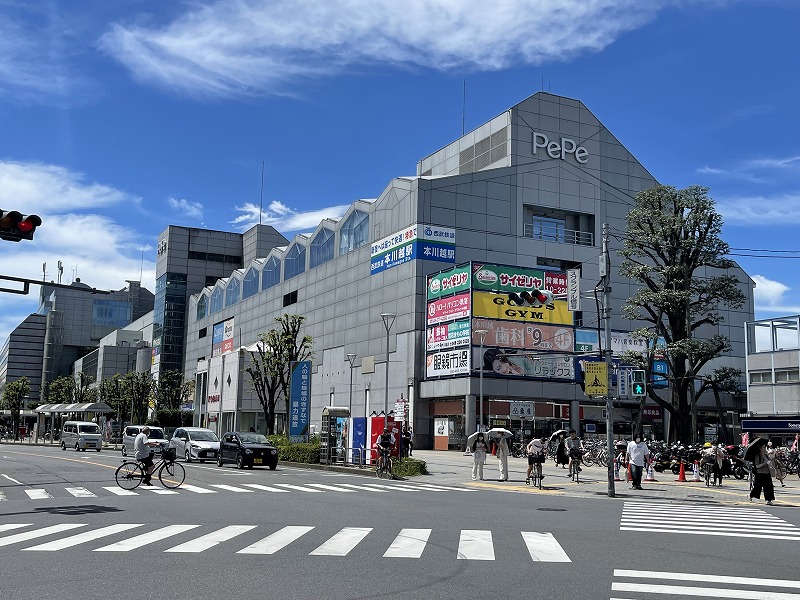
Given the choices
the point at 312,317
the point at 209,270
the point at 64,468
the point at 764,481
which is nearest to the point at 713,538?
the point at 764,481

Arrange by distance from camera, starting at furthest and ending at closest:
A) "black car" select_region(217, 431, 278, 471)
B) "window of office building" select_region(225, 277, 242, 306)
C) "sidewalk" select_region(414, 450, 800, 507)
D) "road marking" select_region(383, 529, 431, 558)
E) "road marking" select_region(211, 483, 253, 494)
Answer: "window of office building" select_region(225, 277, 242, 306), "black car" select_region(217, 431, 278, 471), "sidewalk" select_region(414, 450, 800, 507), "road marking" select_region(211, 483, 253, 494), "road marking" select_region(383, 529, 431, 558)

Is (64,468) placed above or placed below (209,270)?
below

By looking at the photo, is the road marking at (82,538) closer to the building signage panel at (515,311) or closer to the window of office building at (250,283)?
the building signage panel at (515,311)

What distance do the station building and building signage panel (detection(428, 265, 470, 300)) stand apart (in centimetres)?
14

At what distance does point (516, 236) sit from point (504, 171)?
5.84 metres

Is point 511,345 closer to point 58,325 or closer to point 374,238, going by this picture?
point 374,238

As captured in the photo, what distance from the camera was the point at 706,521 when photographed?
15.9 metres

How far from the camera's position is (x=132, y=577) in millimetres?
8406

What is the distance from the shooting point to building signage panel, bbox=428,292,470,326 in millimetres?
60000

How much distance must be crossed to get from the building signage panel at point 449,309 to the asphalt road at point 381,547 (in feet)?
131

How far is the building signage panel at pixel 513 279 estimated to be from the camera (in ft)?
199

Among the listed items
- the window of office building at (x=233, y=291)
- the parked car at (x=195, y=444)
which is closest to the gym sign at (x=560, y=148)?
the parked car at (x=195, y=444)

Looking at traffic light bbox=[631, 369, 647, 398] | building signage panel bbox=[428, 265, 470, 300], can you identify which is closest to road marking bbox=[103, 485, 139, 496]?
traffic light bbox=[631, 369, 647, 398]

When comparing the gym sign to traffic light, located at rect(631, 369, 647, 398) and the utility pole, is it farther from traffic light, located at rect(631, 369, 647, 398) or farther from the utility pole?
traffic light, located at rect(631, 369, 647, 398)
